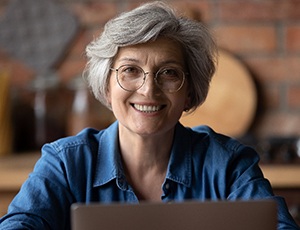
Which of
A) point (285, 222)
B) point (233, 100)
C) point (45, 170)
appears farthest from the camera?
point (233, 100)

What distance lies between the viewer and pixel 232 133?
2.62 metres

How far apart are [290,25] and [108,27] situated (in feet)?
4.29

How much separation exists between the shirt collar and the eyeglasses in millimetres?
173

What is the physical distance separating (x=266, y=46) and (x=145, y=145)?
1.25m

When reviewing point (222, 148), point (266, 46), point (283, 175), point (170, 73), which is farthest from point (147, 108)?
point (266, 46)

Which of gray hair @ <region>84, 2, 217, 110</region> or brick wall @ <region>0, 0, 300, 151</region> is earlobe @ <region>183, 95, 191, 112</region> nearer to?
gray hair @ <region>84, 2, 217, 110</region>

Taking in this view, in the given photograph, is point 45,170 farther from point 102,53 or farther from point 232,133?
point 232,133

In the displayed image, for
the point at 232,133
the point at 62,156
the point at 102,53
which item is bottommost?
the point at 232,133

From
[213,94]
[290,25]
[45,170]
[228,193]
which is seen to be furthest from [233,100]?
[45,170]

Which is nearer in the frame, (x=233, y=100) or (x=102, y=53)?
(x=102, y=53)

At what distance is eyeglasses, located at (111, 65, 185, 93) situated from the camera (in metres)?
1.48

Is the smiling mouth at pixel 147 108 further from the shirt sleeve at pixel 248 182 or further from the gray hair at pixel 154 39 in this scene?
the shirt sleeve at pixel 248 182

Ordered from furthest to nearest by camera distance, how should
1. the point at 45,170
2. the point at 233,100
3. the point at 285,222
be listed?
the point at 233,100 → the point at 45,170 → the point at 285,222

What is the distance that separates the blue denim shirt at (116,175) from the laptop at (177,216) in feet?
1.44
